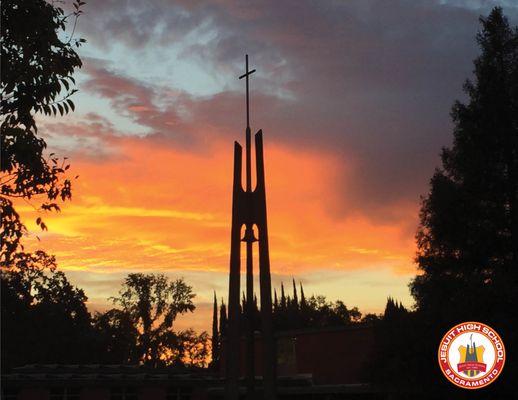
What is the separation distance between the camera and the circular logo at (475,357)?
22.5 metres

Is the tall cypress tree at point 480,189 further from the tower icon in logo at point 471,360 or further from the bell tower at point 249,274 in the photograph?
the bell tower at point 249,274

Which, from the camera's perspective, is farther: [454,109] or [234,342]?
[454,109]

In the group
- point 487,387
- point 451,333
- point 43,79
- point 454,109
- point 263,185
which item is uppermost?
point 454,109

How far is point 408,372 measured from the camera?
2644 cm

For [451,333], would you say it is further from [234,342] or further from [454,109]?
[454,109]

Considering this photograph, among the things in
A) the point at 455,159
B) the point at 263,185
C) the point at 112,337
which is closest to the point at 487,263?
the point at 455,159

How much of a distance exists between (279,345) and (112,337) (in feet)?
129

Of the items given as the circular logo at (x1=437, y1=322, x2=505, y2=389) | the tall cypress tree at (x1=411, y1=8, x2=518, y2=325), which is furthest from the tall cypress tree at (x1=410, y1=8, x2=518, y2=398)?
the circular logo at (x1=437, y1=322, x2=505, y2=389)

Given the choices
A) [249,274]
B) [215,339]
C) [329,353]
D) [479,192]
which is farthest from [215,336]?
[249,274]

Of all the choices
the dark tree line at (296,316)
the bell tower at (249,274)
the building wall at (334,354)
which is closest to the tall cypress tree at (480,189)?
the building wall at (334,354)

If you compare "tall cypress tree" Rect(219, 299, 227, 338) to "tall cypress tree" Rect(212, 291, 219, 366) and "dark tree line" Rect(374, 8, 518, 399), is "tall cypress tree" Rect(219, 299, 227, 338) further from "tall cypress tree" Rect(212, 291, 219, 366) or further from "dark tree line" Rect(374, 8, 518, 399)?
"dark tree line" Rect(374, 8, 518, 399)

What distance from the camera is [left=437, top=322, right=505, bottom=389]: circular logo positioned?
22.5m

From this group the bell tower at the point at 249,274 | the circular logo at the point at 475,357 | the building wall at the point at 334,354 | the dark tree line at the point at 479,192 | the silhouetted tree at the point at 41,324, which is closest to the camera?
the circular logo at the point at 475,357

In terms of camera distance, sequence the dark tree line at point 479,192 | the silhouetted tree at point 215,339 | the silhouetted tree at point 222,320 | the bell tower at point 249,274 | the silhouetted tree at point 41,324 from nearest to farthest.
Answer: the bell tower at point 249,274, the dark tree line at point 479,192, the silhouetted tree at point 41,324, the silhouetted tree at point 215,339, the silhouetted tree at point 222,320
